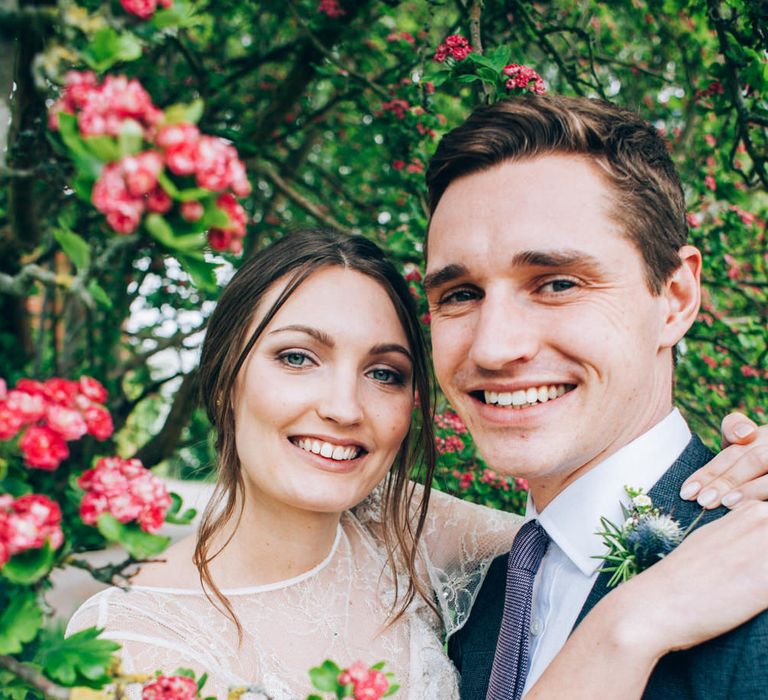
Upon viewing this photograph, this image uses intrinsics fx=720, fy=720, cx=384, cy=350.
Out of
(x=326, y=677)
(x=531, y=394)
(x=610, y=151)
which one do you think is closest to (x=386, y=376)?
(x=531, y=394)

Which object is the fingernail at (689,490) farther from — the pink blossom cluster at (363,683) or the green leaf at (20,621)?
the green leaf at (20,621)

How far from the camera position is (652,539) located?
5.69 ft

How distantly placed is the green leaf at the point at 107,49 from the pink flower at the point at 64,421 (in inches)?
17.9

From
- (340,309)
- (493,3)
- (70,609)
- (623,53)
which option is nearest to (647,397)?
(340,309)

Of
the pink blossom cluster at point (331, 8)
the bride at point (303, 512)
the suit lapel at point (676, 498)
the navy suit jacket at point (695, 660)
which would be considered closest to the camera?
the navy suit jacket at point (695, 660)

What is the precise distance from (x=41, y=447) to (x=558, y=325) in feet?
4.62

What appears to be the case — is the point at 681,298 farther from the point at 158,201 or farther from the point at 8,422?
the point at 8,422

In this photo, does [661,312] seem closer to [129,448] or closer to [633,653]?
[633,653]

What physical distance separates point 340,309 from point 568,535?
3.32 ft

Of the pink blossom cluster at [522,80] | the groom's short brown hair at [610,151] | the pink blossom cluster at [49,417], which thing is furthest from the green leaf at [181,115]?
the pink blossom cluster at [522,80]

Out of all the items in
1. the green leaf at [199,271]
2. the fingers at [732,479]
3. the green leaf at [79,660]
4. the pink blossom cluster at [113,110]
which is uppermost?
the pink blossom cluster at [113,110]

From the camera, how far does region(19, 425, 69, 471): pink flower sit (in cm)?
94

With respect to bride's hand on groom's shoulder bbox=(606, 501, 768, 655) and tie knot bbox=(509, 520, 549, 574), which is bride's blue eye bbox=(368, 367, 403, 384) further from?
bride's hand on groom's shoulder bbox=(606, 501, 768, 655)

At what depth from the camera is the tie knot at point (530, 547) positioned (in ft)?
6.86
